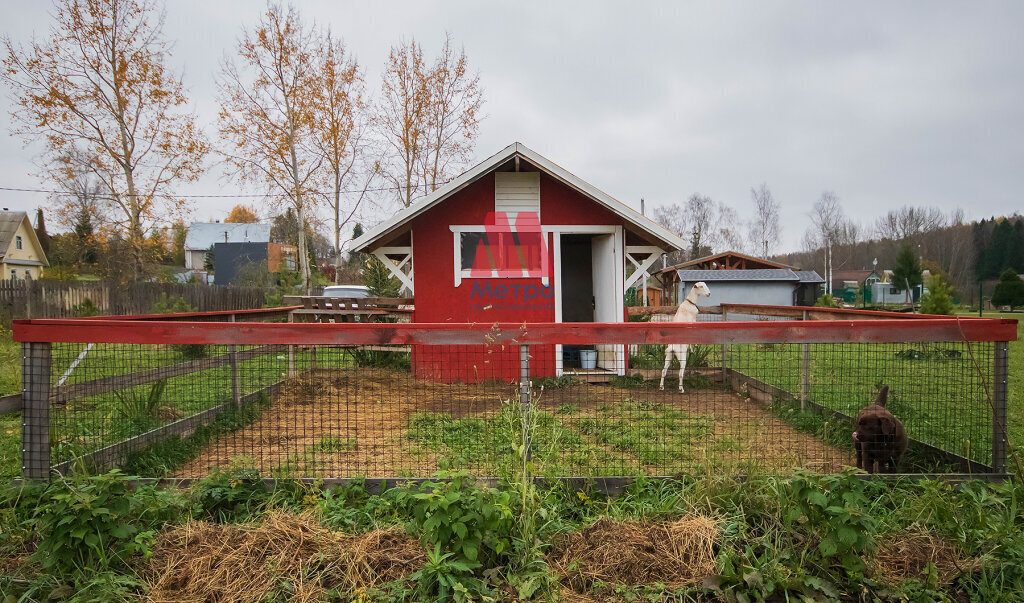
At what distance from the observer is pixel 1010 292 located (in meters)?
32.2

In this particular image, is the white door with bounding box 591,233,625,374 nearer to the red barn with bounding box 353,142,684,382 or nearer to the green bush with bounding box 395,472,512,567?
the red barn with bounding box 353,142,684,382

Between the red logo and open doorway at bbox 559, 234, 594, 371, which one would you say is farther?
open doorway at bbox 559, 234, 594, 371

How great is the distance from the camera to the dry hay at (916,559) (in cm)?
263

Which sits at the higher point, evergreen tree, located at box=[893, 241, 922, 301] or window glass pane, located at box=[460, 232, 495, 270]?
evergreen tree, located at box=[893, 241, 922, 301]

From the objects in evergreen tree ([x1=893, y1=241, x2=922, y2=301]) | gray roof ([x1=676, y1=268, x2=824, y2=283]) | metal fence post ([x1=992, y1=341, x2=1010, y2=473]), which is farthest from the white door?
evergreen tree ([x1=893, y1=241, x2=922, y2=301])

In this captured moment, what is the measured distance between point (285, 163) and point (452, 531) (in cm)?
2230

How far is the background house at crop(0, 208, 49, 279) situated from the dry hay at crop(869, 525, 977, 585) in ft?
141

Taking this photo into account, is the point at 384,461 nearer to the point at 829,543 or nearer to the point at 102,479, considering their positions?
the point at 102,479

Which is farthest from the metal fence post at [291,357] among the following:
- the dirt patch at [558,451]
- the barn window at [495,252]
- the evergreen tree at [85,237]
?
the evergreen tree at [85,237]

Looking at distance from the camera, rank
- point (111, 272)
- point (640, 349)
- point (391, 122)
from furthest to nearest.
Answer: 1. point (111, 272)
2. point (391, 122)
3. point (640, 349)

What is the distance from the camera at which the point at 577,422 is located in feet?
17.0

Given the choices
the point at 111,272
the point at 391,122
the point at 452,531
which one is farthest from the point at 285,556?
the point at 111,272

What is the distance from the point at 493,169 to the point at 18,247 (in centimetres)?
4494

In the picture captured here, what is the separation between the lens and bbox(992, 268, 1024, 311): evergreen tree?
105ft
